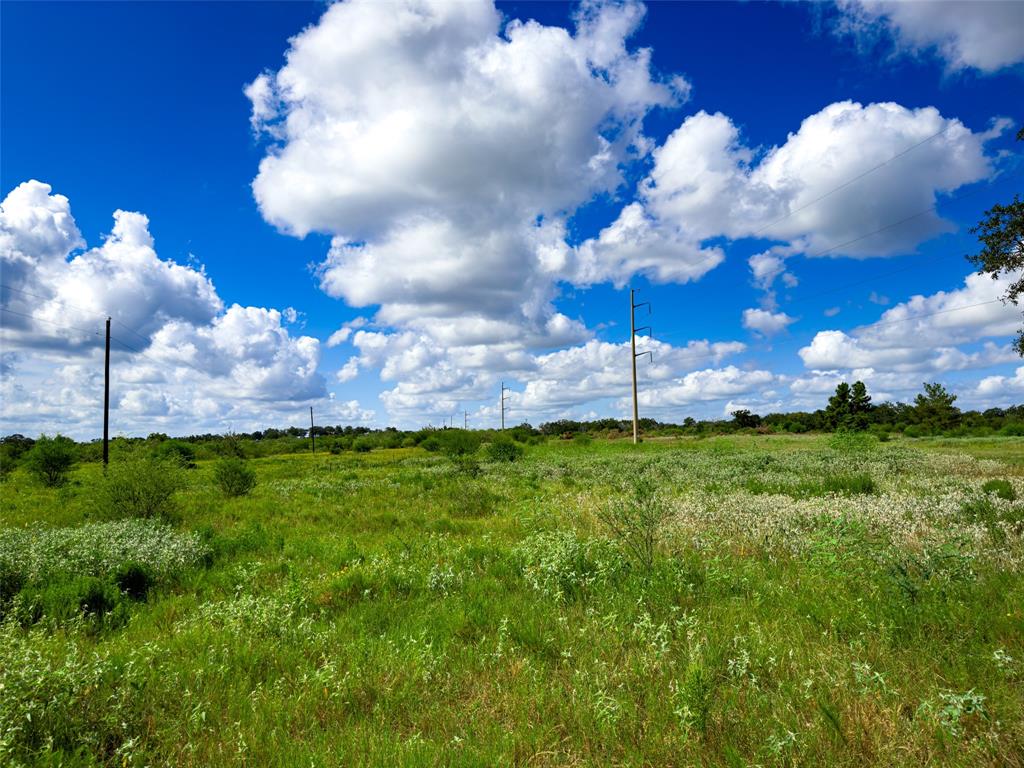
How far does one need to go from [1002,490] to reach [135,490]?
24.5m

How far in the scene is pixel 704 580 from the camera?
746cm

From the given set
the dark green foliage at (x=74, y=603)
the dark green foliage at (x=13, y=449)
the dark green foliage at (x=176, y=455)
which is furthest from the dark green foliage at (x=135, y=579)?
the dark green foliage at (x=13, y=449)

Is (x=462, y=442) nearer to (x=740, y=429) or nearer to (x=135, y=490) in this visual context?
(x=135, y=490)

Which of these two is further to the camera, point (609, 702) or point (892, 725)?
point (609, 702)

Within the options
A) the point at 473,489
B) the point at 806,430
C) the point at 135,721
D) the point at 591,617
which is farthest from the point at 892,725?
the point at 806,430

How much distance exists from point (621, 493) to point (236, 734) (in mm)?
14457

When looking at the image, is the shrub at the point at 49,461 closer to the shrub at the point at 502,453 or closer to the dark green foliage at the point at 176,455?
the dark green foliage at the point at 176,455

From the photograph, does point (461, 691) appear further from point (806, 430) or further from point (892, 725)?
point (806, 430)

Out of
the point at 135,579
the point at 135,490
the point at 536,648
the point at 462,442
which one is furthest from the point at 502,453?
the point at 536,648

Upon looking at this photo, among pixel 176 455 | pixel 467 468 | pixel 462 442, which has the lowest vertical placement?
pixel 467 468

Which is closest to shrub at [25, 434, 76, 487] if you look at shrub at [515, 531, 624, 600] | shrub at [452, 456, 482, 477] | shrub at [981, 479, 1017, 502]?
shrub at [452, 456, 482, 477]

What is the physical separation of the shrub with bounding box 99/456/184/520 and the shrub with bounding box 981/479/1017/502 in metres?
22.9

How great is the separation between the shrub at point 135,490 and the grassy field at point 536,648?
5101mm

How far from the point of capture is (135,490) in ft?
52.5
